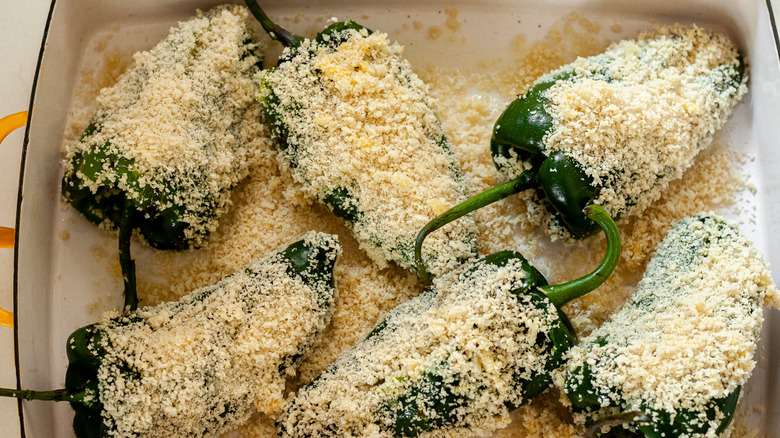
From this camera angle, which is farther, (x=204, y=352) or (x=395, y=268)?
(x=395, y=268)

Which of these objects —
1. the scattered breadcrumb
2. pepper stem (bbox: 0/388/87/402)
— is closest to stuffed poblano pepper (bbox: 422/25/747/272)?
the scattered breadcrumb

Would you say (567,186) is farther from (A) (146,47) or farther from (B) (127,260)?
(A) (146,47)

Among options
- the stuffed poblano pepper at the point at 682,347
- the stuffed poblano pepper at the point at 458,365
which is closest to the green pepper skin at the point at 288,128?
the stuffed poblano pepper at the point at 458,365

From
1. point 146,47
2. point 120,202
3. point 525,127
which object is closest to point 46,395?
point 120,202

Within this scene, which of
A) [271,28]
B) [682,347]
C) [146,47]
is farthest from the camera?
[146,47]

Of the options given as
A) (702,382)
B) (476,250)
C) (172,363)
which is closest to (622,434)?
(702,382)

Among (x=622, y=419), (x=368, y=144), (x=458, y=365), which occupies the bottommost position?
(x=622, y=419)

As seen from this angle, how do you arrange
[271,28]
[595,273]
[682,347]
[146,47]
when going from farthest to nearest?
[146,47] → [271,28] → [595,273] → [682,347]
